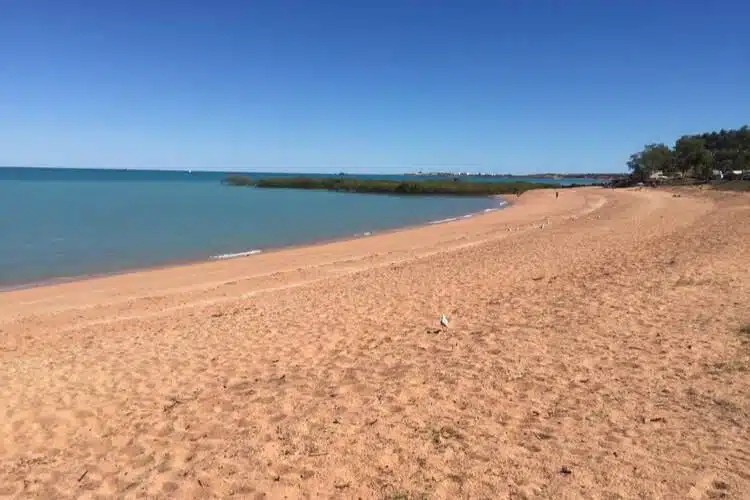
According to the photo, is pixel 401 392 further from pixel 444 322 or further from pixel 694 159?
pixel 694 159

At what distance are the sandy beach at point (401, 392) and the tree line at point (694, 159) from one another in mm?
78051

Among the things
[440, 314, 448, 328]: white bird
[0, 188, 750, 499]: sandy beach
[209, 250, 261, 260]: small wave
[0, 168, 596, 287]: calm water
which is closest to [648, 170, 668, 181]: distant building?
[0, 168, 596, 287]: calm water

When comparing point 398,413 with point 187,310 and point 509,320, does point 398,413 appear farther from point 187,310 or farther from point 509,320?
point 187,310

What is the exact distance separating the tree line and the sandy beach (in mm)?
78051

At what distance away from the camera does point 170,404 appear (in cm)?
630

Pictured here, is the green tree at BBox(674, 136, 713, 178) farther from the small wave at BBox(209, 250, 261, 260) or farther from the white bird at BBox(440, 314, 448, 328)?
the white bird at BBox(440, 314, 448, 328)

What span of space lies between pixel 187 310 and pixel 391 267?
6.73 meters

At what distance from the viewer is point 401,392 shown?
5.98 metres

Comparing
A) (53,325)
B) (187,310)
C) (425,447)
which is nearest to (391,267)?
(187,310)

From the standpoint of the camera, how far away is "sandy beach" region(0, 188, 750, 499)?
14.1ft

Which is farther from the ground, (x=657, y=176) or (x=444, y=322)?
(x=657, y=176)

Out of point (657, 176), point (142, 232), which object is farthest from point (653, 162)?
point (142, 232)

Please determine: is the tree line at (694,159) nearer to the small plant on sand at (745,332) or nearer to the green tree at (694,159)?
the green tree at (694,159)

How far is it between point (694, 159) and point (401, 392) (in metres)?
90.1
